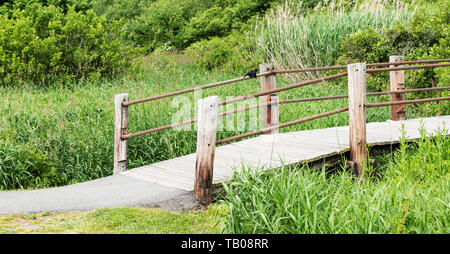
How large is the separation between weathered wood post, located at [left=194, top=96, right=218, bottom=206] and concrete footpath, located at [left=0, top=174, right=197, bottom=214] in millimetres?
128

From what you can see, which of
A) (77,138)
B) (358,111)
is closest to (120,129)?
(77,138)

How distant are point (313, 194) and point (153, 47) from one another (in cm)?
1813

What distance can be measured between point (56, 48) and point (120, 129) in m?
6.64

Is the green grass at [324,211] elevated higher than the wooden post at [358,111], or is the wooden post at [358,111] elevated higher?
the wooden post at [358,111]

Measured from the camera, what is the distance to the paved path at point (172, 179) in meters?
4.98

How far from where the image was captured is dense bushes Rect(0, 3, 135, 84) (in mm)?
11805

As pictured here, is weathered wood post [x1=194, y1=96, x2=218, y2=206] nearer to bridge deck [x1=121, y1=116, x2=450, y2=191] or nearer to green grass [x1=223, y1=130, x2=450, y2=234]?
bridge deck [x1=121, y1=116, x2=450, y2=191]

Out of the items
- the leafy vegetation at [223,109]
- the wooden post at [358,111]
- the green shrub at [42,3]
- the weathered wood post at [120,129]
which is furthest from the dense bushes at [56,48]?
the wooden post at [358,111]

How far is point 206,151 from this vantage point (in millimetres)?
5109

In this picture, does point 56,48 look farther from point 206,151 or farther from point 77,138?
point 206,151

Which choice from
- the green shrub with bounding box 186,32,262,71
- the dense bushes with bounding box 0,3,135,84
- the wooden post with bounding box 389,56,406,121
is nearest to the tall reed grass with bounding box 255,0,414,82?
the green shrub with bounding box 186,32,262,71

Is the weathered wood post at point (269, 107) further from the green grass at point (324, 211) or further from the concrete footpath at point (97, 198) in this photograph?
the green grass at point (324, 211)

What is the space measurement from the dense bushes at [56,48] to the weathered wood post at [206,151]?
7.53 metres
